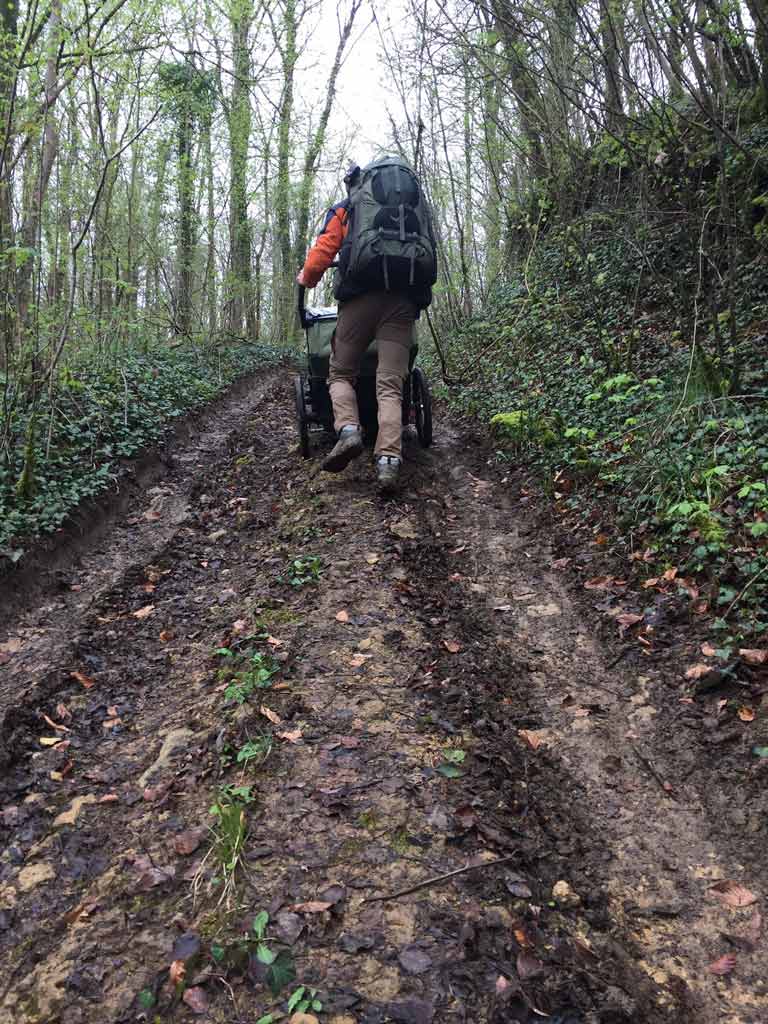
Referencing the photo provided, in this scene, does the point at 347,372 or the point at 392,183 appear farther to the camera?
the point at 347,372

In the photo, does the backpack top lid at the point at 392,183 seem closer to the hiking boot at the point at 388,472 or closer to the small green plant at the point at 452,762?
the hiking boot at the point at 388,472

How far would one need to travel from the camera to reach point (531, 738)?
3.00m

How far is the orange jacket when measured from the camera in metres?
5.39

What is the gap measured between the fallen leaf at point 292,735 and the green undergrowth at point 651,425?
2.16 m

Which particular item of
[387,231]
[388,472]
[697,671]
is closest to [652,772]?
[697,671]

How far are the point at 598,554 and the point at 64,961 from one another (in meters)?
3.64

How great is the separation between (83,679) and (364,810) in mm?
2101

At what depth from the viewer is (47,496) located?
5.61 m

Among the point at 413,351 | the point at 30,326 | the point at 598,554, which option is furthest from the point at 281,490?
the point at 598,554

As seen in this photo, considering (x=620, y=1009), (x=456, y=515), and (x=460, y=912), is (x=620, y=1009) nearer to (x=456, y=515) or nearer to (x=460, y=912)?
(x=460, y=912)

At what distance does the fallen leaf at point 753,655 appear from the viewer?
309cm

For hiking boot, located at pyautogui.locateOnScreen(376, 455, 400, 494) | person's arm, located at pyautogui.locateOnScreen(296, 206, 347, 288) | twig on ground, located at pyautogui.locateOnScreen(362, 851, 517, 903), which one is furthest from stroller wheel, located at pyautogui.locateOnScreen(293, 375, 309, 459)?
twig on ground, located at pyautogui.locateOnScreen(362, 851, 517, 903)

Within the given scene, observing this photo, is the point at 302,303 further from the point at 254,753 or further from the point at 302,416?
the point at 254,753

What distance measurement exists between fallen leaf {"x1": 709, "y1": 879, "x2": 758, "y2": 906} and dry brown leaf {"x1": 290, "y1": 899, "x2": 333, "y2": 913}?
1314mm
